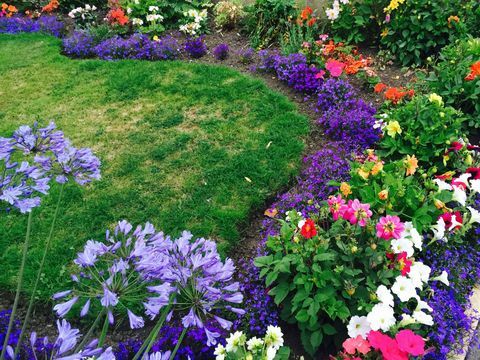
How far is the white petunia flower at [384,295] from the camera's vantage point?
7.87 ft

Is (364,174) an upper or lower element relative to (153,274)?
lower

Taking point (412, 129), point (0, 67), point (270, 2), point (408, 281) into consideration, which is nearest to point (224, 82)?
point (270, 2)

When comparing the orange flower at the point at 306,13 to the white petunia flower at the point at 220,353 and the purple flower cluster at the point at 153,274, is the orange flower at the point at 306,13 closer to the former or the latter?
the white petunia flower at the point at 220,353

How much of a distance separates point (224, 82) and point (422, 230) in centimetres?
325

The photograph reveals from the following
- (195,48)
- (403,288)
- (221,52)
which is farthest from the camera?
(195,48)

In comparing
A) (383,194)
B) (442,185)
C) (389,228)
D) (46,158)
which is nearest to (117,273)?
(46,158)

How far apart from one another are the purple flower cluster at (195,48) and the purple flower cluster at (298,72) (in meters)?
1.09

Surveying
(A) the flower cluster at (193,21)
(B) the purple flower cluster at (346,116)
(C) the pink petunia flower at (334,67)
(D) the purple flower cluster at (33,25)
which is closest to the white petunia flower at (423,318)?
(B) the purple flower cluster at (346,116)

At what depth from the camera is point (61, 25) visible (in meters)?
7.50

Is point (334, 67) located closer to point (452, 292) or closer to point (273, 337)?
point (452, 292)

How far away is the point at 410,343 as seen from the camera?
2174 millimetres

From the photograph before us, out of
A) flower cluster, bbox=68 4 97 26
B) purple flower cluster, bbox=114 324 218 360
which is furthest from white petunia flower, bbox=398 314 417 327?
flower cluster, bbox=68 4 97 26

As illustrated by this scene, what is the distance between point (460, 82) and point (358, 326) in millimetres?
2841

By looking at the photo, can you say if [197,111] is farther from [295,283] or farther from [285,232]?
[295,283]
